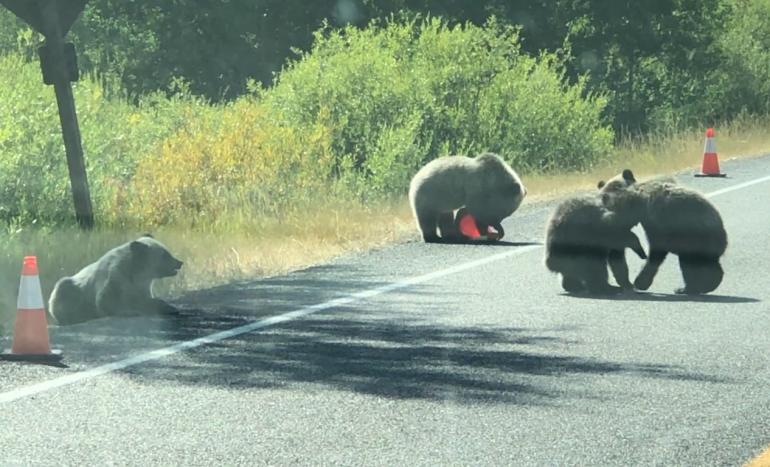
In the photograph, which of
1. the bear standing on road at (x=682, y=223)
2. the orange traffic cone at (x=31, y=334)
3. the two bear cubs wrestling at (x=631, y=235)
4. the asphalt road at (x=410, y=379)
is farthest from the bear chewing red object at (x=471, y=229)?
the orange traffic cone at (x=31, y=334)

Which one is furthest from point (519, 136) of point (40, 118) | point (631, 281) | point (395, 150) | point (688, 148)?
point (631, 281)

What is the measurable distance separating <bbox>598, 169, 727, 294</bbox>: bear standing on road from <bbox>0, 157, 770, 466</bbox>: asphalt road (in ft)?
0.67

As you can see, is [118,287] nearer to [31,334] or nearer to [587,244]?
[31,334]

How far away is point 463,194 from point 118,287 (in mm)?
4934

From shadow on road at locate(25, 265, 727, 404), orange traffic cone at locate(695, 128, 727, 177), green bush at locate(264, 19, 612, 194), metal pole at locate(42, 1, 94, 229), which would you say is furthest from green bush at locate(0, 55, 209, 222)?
orange traffic cone at locate(695, 128, 727, 177)

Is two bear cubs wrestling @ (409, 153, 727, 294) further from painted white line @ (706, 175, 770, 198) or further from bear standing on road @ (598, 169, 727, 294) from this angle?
painted white line @ (706, 175, 770, 198)

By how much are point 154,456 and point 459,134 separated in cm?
1858

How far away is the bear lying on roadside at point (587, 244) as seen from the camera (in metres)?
11.6

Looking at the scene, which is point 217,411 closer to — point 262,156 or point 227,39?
point 262,156

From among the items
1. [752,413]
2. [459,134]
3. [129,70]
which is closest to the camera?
[752,413]

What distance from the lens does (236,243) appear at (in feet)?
49.4

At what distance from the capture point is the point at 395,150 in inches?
821

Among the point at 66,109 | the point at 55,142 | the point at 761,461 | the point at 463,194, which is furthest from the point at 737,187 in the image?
the point at 761,461

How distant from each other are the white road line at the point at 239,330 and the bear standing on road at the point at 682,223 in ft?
5.61
